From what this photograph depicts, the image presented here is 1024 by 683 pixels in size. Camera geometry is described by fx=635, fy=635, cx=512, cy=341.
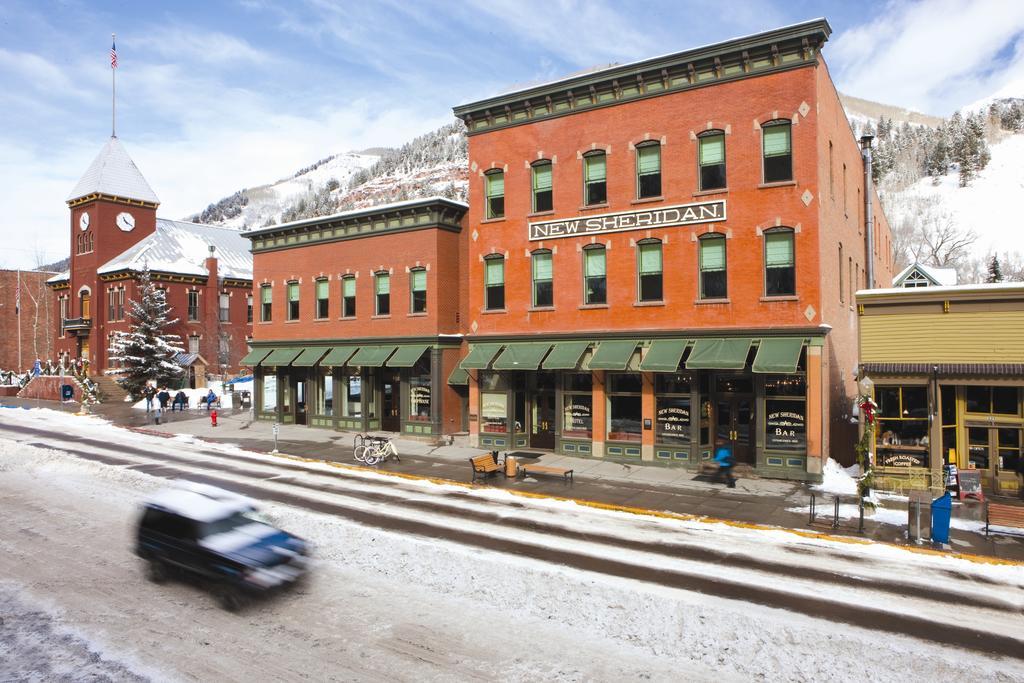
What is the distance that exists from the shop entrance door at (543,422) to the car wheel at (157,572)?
17.1 metres

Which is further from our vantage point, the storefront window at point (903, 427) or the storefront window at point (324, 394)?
the storefront window at point (324, 394)

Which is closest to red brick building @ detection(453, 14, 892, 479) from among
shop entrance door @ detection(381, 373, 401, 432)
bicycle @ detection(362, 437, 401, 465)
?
bicycle @ detection(362, 437, 401, 465)

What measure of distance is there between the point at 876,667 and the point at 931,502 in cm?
744

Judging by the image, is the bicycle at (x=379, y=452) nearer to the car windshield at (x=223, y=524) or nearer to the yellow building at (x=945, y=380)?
the car windshield at (x=223, y=524)

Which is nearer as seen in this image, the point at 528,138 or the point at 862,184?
the point at 528,138

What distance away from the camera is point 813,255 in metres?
21.4

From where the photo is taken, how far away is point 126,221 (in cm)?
6047

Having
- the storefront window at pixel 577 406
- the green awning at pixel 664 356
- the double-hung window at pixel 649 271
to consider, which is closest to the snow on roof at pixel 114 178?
the storefront window at pixel 577 406

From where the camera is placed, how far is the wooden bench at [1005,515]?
14.7m

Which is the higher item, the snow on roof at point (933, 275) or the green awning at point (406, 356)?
the snow on roof at point (933, 275)

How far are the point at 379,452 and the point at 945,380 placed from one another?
20019mm

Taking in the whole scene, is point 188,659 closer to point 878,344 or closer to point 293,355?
point 878,344

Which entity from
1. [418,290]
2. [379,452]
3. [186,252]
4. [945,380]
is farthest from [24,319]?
[945,380]

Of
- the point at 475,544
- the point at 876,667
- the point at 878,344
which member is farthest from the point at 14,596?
the point at 878,344
